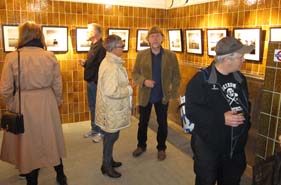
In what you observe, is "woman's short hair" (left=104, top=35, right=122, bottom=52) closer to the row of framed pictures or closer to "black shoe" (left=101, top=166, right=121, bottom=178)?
"black shoe" (left=101, top=166, right=121, bottom=178)

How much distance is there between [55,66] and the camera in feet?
8.47

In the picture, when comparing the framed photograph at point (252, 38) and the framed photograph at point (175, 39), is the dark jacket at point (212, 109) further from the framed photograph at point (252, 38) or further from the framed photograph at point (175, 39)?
the framed photograph at point (175, 39)

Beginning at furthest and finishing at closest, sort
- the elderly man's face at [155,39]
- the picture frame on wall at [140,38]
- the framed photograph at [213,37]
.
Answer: the picture frame on wall at [140,38] → the framed photograph at [213,37] → the elderly man's face at [155,39]

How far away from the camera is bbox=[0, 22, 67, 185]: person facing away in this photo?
7.87 ft

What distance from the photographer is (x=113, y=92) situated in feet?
9.08

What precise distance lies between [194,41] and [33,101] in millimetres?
3536

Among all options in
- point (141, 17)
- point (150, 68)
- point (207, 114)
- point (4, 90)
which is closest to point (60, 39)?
point (141, 17)

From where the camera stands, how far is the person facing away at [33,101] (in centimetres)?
240

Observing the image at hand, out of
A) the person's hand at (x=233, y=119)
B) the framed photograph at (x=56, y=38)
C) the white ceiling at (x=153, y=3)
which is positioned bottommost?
the person's hand at (x=233, y=119)

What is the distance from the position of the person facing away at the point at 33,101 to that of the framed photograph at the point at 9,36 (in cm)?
232

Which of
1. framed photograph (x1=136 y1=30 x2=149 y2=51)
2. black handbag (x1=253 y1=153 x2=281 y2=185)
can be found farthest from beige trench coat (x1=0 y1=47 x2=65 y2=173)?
framed photograph (x1=136 y1=30 x2=149 y2=51)

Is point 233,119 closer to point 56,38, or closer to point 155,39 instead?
point 155,39

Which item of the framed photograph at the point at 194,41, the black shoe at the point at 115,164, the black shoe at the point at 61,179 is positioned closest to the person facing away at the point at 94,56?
the black shoe at the point at 115,164

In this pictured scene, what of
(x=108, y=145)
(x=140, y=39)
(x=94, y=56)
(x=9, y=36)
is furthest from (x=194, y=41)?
(x=9, y=36)
